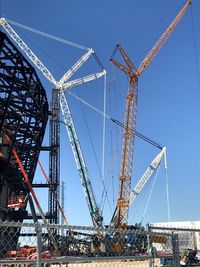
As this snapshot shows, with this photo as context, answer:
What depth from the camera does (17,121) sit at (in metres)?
41.4

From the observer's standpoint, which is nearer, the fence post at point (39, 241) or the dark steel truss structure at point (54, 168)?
the fence post at point (39, 241)

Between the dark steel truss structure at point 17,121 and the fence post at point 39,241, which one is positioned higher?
the dark steel truss structure at point 17,121

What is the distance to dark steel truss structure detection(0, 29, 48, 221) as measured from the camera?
36906 millimetres

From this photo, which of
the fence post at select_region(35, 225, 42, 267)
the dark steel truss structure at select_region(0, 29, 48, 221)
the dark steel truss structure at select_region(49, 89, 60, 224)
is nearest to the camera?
the fence post at select_region(35, 225, 42, 267)

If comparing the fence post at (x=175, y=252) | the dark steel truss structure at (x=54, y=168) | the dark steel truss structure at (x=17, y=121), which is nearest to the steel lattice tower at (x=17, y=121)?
the dark steel truss structure at (x=17, y=121)

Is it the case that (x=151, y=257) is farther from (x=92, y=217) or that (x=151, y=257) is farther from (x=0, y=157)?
(x=92, y=217)

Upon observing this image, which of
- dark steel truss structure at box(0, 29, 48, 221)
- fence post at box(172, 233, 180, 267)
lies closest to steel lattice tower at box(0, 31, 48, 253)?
dark steel truss structure at box(0, 29, 48, 221)

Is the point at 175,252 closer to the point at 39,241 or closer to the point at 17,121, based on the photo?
the point at 39,241

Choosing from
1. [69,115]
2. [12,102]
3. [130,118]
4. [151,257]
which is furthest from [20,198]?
[151,257]

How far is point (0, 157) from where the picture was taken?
40.2 m

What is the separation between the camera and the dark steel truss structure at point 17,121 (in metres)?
36.9

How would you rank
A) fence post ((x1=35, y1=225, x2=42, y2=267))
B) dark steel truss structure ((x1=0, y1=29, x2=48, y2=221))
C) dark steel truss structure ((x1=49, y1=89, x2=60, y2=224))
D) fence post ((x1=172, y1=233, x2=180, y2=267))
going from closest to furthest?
fence post ((x1=35, y1=225, x2=42, y2=267))
fence post ((x1=172, y1=233, x2=180, y2=267))
dark steel truss structure ((x1=0, y1=29, x2=48, y2=221))
dark steel truss structure ((x1=49, y1=89, x2=60, y2=224))

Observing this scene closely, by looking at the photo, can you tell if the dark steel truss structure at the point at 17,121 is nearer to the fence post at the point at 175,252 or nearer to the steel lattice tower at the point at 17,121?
the steel lattice tower at the point at 17,121

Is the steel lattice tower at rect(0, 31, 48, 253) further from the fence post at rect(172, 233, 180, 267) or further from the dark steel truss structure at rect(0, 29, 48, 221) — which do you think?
the fence post at rect(172, 233, 180, 267)
